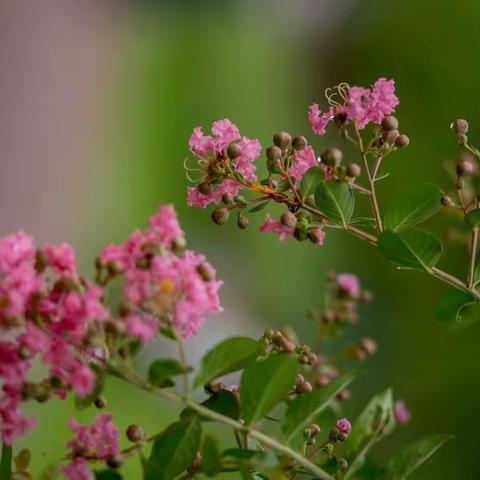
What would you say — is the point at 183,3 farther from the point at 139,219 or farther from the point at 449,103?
the point at 449,103

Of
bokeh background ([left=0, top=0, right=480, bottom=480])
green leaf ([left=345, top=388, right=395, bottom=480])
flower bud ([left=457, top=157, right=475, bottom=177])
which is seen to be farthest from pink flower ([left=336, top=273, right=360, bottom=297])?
bokeh background ([left=0, top=0, right=480, bottom=480])

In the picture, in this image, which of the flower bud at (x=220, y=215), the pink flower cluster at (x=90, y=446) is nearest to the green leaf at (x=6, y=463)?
the pink flower cluster at (x=90, y=446)

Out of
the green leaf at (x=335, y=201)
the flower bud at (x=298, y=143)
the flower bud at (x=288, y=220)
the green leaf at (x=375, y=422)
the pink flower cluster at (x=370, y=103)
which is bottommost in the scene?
the green leaf at (x=375, y=422)

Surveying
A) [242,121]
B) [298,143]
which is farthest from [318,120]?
[242,121]

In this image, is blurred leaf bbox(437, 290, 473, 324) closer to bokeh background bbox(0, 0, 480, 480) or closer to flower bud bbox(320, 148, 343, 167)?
flower bud bbox(320, 148, 343, 167)

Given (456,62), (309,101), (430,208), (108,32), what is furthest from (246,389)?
(108,32)

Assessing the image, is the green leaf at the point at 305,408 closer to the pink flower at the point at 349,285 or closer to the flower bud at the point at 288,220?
the flower bud at the point at 288,220

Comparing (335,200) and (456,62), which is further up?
(456,62)
